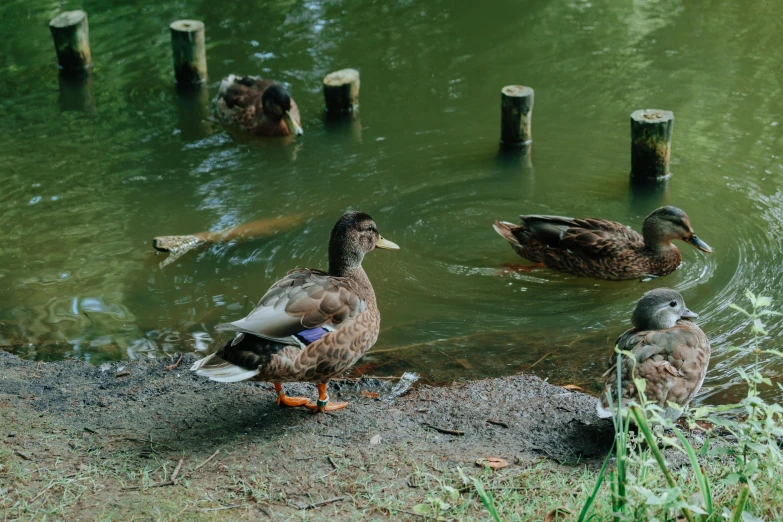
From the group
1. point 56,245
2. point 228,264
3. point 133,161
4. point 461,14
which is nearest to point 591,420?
point 228,264

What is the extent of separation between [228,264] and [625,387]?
3.74m

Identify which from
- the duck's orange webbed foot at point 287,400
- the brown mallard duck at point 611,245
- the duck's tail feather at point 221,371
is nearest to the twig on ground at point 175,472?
the duck's tail feather at point 221,371

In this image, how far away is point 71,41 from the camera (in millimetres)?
11141

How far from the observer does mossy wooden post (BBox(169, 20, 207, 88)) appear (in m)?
10.7

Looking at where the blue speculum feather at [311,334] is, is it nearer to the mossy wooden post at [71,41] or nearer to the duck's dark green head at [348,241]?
the duck's dark green head at [348,241]

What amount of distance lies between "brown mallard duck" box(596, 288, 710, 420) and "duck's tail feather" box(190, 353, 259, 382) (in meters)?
1.74

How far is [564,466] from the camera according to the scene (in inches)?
165

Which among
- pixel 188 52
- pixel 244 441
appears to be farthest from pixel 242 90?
pixel 244 441

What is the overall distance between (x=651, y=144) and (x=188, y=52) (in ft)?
18.7

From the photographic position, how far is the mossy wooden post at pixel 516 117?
28.7 ft

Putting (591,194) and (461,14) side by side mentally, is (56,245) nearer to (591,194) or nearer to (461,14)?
(591,194)

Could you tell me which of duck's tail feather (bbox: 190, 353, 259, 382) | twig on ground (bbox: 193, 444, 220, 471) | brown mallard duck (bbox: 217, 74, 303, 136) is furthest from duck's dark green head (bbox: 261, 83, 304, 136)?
twig on ground (bbox: 193, 444, 220, 471)

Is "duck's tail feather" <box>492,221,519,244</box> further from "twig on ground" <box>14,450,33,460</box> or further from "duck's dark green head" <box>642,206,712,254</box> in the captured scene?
"twig on ground" <box>14,450,33,460</box>

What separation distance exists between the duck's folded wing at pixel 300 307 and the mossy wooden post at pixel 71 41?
7.52m
